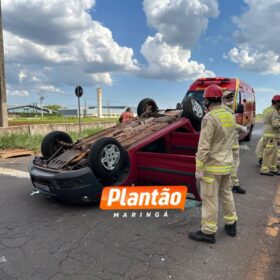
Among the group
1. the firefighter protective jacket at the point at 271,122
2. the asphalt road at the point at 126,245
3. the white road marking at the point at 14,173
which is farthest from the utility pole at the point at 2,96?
the firefighter protective jacket at the point at 271,122

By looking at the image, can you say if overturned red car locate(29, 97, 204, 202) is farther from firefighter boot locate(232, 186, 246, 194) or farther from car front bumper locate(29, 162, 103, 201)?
firefighter boot locate(232, 186, 246, 194)

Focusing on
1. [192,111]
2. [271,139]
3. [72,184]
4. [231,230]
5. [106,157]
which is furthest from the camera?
[271,139]

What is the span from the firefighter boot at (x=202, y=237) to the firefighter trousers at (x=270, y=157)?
12.9ft

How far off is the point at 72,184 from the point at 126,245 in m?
1.25

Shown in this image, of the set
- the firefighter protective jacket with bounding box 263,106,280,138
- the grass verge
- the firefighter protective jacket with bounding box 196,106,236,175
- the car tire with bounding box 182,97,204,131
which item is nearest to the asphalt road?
the firefighter protective jacket with bounding box 196,106,236,175

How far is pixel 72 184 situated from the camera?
411 centimetres

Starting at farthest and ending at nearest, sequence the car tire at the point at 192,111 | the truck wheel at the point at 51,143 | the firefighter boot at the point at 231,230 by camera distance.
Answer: the car tire at the point at 192,111 → the truck wheel at the point at 51,143 → the firefighter boot at the point at 231,230

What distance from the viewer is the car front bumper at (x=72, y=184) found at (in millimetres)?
4086

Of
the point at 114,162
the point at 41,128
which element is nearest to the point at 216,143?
the point at 114,162

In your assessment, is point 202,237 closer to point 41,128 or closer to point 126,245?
point 126,245

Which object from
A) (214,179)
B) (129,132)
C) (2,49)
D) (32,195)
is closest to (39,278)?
(214,179)

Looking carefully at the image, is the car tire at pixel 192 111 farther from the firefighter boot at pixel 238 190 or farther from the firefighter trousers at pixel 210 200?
the firefighter trousers at pixel 210 200

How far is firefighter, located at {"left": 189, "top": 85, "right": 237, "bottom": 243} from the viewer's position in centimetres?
322

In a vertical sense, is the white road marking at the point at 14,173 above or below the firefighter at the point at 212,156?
below
